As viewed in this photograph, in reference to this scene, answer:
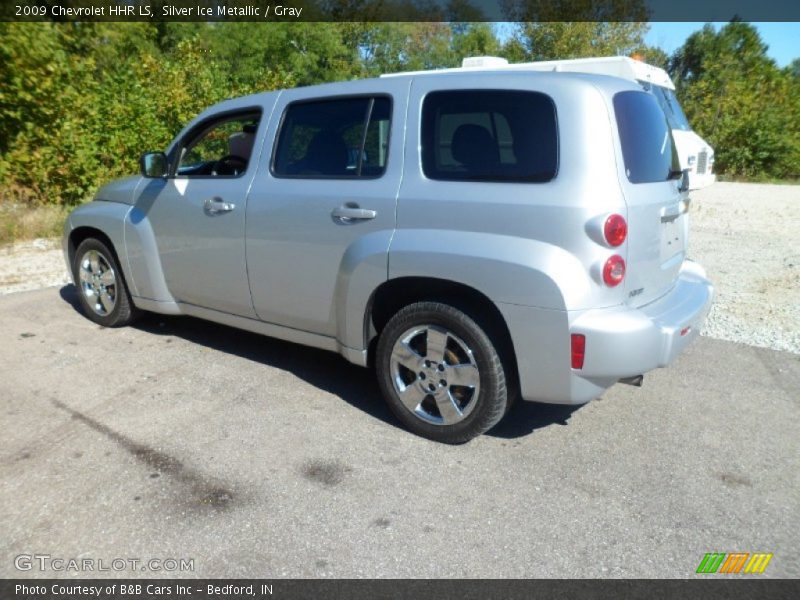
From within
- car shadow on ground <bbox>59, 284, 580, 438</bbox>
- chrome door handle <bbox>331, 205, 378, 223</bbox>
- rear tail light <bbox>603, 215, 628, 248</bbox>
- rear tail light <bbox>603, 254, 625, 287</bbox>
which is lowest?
car shadow on ground <bbox>59, 284, 580, 438</bbox>

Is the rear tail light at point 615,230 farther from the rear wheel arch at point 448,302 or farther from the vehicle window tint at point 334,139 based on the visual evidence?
the vehicle window tint at point 334,139

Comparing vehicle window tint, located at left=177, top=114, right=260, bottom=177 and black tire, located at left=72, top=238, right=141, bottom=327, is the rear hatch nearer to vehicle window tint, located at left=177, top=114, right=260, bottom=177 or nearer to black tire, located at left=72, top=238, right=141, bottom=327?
vehicle window tint, located at left=177, top=114, right=260, bottom=177

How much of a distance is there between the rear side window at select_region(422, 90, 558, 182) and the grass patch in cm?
809

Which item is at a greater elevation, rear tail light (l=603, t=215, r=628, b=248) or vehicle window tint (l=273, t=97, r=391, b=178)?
vehicle window tint (l=273, t=97, r=391, b=178)

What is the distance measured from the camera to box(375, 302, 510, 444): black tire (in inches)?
130

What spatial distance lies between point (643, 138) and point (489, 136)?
32.7 inches

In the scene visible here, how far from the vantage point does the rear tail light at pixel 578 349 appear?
118 inches

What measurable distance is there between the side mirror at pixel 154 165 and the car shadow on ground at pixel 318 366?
140 cm

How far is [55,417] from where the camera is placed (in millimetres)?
3855

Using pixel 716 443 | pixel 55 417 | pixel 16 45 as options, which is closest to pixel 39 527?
pixel 55 417

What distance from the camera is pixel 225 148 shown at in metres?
5.21

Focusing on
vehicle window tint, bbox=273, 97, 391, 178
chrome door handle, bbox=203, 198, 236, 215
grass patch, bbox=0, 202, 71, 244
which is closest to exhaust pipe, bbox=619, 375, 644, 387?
vehicle window tint, bbox=273, 97, 391, 178

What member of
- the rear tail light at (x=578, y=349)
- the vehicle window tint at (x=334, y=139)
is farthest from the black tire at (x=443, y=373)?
the vehicle window tint at (x=334, y=139)

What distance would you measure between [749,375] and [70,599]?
14.4 feet
